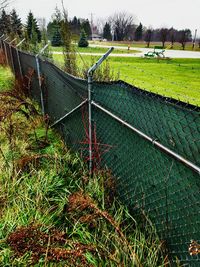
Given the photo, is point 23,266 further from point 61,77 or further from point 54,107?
point 54,107

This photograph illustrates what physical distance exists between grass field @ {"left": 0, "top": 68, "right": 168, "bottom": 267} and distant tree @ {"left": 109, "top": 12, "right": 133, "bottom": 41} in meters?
75.0

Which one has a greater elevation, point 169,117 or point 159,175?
point 169,117

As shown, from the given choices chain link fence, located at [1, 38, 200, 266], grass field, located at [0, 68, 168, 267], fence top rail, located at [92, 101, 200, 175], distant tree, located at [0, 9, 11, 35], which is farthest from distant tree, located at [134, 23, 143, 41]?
fence top rail, located at [92, 101, 200, 175]

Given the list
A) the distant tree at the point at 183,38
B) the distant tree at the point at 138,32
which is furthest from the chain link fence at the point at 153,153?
the distant tree at the point at 138,32

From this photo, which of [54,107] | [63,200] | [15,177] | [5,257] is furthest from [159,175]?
[54,107]

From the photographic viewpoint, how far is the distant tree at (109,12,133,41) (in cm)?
7525

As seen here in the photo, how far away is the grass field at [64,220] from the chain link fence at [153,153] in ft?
0.58

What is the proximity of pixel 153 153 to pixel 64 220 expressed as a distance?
1172mm

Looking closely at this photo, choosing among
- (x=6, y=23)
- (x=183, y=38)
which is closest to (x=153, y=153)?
(x=6, y=23)

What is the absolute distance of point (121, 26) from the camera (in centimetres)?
8300

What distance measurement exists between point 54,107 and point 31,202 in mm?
2619

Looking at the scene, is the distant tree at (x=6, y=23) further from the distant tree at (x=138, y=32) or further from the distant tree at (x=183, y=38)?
the distant tree at (x=138, y=32)

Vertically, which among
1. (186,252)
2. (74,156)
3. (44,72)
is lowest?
(74,156)

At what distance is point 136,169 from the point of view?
262cm
